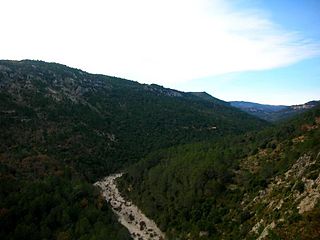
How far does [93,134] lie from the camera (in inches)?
6594

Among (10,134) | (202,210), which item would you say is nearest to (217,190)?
(202,210)

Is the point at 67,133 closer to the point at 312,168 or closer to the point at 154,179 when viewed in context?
the point at 154,179

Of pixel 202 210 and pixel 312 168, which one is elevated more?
pixel 312 168

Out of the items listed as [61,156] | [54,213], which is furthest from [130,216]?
[61,156]

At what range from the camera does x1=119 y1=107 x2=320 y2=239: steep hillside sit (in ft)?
177

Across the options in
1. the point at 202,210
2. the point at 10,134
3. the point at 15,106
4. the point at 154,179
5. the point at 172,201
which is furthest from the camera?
the point at 15,106

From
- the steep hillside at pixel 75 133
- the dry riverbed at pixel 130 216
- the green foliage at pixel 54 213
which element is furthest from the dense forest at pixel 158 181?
the dry riverbed at pixel 130 216

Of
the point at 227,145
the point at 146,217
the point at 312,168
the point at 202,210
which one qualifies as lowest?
the point at 146,217

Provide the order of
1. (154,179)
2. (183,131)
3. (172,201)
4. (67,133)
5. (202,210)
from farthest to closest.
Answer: (183,131) < (67,133) < (154,179) < (172,201) < (202,210)

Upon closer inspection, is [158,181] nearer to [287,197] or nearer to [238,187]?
[238,187]

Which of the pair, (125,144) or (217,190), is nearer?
(217,190)

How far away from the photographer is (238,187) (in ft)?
275

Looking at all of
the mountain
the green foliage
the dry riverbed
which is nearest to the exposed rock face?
the dry riverbed

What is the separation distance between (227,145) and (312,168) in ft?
186
